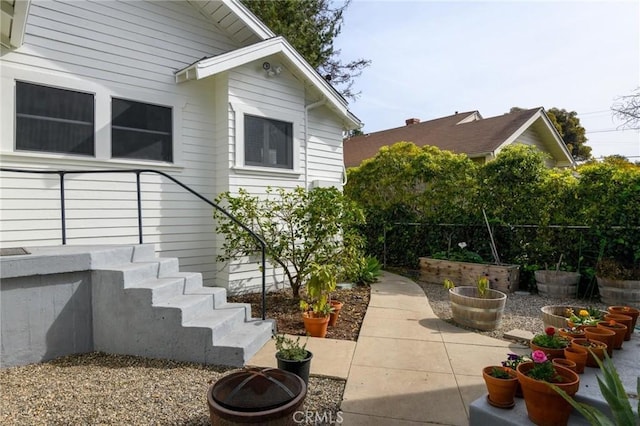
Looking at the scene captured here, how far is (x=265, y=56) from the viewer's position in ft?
21.0

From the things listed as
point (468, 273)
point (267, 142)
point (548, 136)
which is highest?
point (548, 136)

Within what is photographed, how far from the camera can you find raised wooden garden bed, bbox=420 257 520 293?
271 inches

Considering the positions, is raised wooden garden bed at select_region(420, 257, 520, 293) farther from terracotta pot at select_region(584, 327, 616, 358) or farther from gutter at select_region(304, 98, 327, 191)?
terracotta pot at select_region(584, 327, 616, 358)

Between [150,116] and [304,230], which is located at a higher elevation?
[150,116]

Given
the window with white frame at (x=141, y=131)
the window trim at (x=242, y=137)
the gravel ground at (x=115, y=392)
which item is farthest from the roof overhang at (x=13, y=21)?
the gravel ground at (x=115, y=392)

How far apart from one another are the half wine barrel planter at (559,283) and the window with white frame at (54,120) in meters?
7.98

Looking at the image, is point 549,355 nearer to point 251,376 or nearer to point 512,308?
point 251,376

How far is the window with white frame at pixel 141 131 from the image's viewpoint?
5613 mm

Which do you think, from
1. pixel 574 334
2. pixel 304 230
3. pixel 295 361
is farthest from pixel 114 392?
pixel 574 334

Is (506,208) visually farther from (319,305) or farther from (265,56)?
(265,56)

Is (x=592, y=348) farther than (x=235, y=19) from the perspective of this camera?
No

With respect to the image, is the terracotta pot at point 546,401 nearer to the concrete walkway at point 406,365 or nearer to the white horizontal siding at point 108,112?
the concrete walkway at point 406,365

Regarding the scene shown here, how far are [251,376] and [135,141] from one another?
4.83 meters

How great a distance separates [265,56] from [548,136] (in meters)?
12.6
